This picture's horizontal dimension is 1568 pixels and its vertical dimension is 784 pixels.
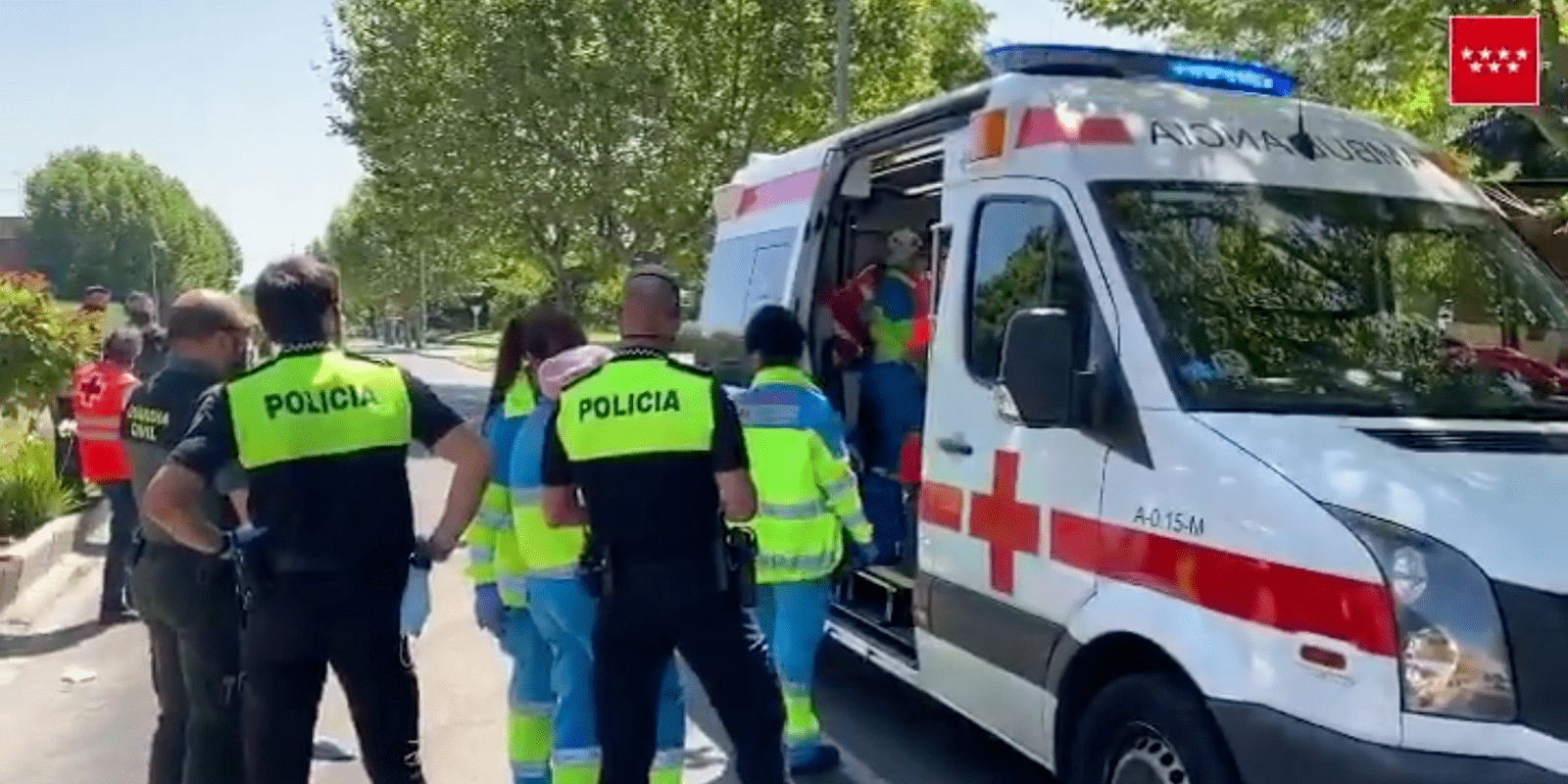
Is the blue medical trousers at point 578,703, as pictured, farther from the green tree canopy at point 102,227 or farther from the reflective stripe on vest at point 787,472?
the green tree canopy at point 102,227

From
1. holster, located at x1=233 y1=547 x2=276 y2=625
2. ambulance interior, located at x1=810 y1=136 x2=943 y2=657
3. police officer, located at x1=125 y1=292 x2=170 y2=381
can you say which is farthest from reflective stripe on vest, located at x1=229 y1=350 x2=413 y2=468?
police officer, located at x1=125 y1=292 x2=170 y2=381

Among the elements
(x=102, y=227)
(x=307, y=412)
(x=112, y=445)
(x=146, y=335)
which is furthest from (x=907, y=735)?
(x=102, y=227)

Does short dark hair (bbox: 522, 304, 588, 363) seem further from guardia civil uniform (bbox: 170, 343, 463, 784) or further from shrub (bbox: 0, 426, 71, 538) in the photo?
shrub (bbox: 0, 426, 71, 538)

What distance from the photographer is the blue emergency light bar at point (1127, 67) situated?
5.23m

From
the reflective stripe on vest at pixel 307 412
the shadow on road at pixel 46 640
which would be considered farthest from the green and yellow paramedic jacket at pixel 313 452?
the shadow on road at pixel 46 640

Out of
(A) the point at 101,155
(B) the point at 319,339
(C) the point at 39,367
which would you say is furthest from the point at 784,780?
(A) the point at 101,155

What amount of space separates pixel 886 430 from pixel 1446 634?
4.01 meters

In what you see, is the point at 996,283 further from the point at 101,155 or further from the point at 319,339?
the point at 101,155

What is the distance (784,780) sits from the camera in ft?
14.5

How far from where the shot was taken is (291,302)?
397 cm

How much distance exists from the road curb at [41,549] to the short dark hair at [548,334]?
5.19 m

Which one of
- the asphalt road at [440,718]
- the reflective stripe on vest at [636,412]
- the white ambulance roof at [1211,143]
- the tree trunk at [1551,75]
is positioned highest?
the tree trunk at [1551,75]

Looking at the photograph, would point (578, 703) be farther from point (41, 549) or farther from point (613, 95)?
point (613, 95)

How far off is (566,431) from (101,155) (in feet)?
389
